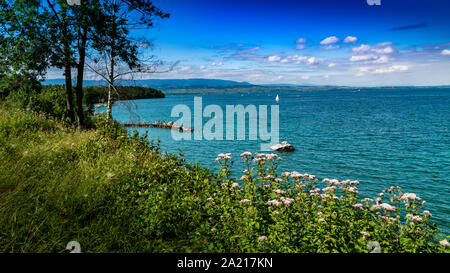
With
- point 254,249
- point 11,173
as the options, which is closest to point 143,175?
point 11,173

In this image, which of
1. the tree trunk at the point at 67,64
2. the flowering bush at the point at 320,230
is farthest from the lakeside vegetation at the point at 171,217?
the tree trunk at the point at 67,64

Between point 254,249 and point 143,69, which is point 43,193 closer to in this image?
point 254,249

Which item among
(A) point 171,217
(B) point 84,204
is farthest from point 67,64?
(A) point 171,217

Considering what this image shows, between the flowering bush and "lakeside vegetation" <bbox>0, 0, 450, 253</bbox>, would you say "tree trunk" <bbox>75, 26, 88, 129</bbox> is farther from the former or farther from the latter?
the flowering bush

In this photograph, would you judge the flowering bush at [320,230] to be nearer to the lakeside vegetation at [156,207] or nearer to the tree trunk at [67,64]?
the lakeside vegetation at [156,207]

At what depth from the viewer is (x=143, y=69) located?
14.1 metres

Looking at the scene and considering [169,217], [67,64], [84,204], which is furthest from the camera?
[67,64]

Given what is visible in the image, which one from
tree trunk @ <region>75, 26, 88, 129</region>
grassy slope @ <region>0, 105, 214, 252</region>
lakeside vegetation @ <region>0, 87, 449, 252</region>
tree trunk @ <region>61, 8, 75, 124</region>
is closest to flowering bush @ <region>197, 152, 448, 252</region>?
lakeside vegetation @ <region>0, 87, 449, 252</region>

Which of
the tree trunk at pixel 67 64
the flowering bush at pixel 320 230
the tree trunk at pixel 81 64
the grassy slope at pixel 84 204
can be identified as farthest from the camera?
the tree trunk at pixel 81 64

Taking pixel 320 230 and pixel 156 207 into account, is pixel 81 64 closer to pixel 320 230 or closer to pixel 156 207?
pixel 156 207

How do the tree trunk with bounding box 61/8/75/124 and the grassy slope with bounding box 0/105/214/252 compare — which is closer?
the grassy slope with bounding box 0/105/214/252

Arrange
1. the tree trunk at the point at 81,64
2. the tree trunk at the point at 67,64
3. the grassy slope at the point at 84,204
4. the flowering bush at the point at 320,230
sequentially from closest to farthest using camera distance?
the grassy slope at the point at 84,204, the flowering bush at the point at 320,230, the tree trunk at the point at 67,64, the tree trunk at the point at 81,64

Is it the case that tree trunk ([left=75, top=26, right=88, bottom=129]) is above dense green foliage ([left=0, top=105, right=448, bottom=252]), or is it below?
above

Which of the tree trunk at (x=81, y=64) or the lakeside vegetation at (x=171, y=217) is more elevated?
the tree trunk at (x=81, y=64)
